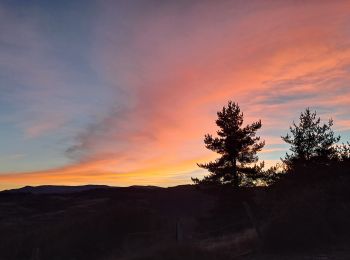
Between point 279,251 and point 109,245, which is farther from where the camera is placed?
point 109,245

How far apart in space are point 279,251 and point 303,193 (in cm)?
353

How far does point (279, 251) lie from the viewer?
56.0ft

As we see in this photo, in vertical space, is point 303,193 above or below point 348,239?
above

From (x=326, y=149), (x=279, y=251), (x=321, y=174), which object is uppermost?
(x=326, y=149)

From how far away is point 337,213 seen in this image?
59.5 feet

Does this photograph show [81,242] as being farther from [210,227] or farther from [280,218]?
[280,218]

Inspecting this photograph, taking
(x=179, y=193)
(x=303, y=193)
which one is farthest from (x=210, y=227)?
(x=179, y=193)

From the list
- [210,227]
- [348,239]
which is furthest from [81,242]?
[348,239]

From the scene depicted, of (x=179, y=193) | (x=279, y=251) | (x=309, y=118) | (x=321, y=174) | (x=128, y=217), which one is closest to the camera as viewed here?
(x=279, y=251)

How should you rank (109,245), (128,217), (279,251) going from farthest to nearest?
(128,217) → (109,245) → (279,251)

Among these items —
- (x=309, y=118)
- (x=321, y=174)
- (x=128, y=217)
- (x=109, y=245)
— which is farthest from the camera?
(x=309, y=118)

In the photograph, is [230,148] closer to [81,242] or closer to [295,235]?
[81,242]

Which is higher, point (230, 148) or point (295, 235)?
point (230, 148)

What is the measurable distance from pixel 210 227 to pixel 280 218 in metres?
21.4
